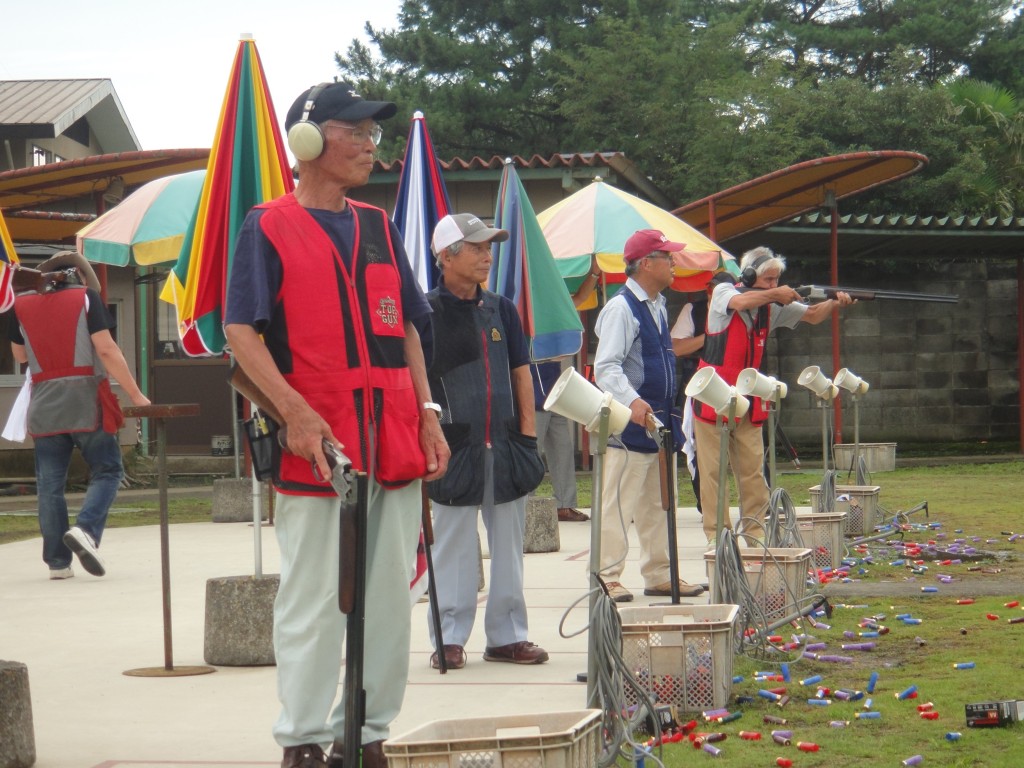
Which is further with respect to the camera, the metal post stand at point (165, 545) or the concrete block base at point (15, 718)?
the metal post stand at point (165, 545)

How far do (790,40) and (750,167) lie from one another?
31.5 feet

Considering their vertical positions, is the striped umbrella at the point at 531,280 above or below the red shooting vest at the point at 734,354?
above

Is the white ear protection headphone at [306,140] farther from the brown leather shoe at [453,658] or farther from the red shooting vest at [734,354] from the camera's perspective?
the red shooting vest at [734,354]

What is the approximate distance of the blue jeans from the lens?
8711 mm

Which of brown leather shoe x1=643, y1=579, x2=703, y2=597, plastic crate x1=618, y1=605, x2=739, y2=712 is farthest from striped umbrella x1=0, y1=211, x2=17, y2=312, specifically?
brown leather shoe x1=643, y1=579, x2=703, y2=597

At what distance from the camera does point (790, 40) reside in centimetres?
3381

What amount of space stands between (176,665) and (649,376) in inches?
112

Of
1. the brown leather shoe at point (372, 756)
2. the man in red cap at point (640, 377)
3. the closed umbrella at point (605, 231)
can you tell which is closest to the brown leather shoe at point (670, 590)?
the man in red cap at point (640, 377)

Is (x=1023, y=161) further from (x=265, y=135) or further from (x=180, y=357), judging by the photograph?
(x=265, y=135)

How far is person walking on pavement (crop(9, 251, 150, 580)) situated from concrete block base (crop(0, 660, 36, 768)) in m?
4.50

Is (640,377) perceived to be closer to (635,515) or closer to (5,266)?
(635,515)

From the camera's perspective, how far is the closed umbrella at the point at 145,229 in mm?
12391

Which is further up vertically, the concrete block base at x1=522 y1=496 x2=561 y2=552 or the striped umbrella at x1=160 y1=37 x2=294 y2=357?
the striped umbrella at x1=160 y1=37 x2=294 y2=357

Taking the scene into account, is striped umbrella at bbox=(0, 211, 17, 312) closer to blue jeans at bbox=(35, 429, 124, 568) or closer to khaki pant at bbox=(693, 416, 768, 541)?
blue jeans at bbox=(35, 429, 124, 568)
